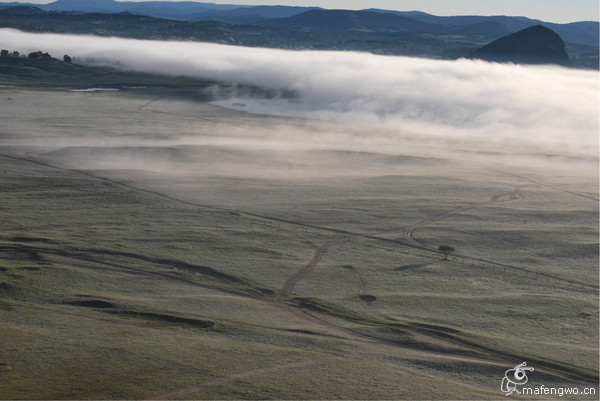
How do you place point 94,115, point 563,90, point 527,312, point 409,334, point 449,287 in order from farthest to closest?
point 563,90 → point 94,115 → point 449,287 → point 527,312 → point 409,334

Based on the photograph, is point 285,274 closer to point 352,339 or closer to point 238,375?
point 352,339

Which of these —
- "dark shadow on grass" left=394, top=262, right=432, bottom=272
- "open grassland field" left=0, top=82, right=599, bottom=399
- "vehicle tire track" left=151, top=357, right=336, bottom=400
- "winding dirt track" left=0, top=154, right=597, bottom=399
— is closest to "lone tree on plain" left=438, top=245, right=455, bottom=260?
"open grassland field" left=0, top=82, right=599, bottom=399

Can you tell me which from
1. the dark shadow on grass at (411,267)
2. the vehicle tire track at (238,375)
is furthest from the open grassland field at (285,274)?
the dark shadow on grass at (411,267)

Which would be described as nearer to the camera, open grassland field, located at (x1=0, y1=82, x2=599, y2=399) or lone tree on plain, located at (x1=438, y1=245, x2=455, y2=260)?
open grassland field, located at (x1=0, y1=82, x2=599, y2=399)

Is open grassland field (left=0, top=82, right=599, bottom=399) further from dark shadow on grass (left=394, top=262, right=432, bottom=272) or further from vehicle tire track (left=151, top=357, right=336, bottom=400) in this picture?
dark shadow on grass (left=394, top=262, right=432, bottom=272)

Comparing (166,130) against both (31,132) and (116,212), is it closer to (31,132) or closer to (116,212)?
(31,132)

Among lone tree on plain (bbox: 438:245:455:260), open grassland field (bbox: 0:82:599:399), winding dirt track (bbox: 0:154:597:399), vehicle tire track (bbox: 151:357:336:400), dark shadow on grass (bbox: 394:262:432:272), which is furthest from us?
lone tree on plain (bbox: 438:245:455:260)

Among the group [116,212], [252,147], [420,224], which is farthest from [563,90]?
[116,212]

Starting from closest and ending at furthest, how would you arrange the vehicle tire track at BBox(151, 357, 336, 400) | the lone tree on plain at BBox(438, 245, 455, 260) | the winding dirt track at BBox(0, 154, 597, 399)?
the vehicle tire track at BBox(151, 357, 336, 400), the winding dirt track at BBox(0, 154, 597, 399), the lone tree on plain at BBox(438, 245, 455, 260)
